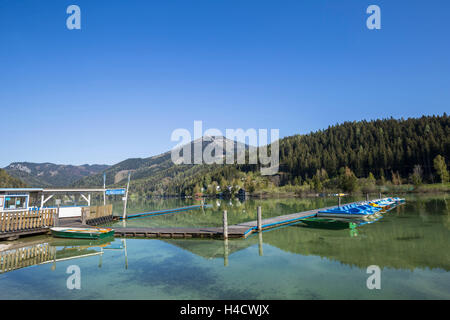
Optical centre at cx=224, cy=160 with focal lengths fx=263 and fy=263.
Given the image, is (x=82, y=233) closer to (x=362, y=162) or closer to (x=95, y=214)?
(x=95, y=214)

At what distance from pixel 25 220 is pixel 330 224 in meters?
28.1

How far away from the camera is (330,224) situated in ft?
86.9

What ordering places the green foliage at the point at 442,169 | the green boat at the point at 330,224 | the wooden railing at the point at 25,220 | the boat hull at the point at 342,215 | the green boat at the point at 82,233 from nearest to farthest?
the wooden railing at the point at 25,220, the green boat at the point at 82,233, the green boat at the point at 330,224, the boat hull at the point at 342,215, the green foliage at the point at 442,169

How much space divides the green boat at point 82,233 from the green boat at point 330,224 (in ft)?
63.9

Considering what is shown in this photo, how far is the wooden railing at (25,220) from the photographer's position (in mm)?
21219

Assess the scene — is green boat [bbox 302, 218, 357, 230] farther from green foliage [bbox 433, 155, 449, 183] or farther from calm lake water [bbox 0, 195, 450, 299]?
green foliage [bbox 433, 155, 449, 183]

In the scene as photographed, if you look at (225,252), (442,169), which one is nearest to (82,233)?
(225,252)

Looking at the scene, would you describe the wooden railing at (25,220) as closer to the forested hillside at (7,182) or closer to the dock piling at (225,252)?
the dock piling at (225,252)

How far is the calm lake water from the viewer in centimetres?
1083

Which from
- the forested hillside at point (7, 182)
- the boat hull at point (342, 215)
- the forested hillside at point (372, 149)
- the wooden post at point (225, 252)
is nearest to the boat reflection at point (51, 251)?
the wooden post at point (225, 252)
